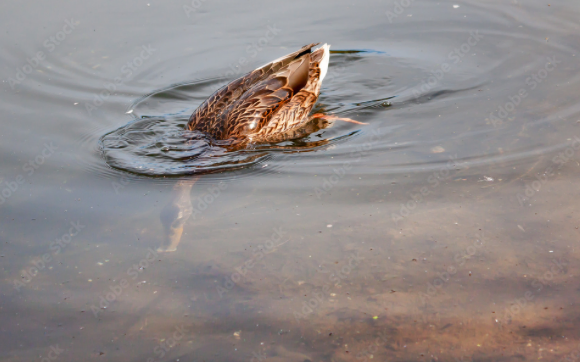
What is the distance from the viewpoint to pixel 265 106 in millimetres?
7105

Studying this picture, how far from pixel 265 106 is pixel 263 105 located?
3 centimetres

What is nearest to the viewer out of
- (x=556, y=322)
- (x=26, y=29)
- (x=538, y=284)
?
(x=556, y=322)

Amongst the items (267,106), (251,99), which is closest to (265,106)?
(267,106)

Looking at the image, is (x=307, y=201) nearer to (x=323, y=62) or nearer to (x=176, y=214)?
(x=176, y=214)

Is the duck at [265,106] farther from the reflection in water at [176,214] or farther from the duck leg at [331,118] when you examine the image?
the reflection in water at [176,214]

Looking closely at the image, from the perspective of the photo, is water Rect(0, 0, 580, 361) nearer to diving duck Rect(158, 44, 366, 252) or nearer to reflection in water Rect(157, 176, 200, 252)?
reflection in water Rect(157, 176, 200, 252)

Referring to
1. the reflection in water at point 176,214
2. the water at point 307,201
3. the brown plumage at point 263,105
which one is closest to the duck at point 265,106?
the brown plumage at point 263,105

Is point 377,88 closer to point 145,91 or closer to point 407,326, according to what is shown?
point 145,91

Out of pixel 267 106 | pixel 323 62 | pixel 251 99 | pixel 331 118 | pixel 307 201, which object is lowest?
pixel 307 201

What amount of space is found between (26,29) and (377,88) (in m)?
5.97

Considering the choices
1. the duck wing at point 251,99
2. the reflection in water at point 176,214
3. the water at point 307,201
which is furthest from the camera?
the duck wing at point 251,99

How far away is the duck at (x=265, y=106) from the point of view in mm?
6930

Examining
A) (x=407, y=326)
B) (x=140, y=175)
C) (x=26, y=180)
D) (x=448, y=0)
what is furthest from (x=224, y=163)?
(x=448, y=0)

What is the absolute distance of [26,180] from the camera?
6098mm
